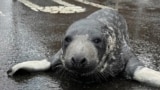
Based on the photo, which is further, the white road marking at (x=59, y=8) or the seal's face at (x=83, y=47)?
the white road marking at (x=59, y=8)

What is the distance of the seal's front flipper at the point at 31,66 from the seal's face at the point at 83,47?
662 mm

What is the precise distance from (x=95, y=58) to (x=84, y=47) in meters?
0.23

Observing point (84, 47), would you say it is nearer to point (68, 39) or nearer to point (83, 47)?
point (83, 47)

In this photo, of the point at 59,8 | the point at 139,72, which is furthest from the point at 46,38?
the point at 59,8

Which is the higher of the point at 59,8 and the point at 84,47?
the point at 59,8

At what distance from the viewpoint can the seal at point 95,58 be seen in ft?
16.4

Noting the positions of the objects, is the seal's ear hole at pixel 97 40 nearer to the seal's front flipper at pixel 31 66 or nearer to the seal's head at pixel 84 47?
the seal's head at pixel 84 47

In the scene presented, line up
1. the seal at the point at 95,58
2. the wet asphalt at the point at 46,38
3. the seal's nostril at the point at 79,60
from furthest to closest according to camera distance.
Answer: the wet asphalt at the point at 46,38 → the seal at the point at 95,58 → the seal's nostril at the point at 79,60

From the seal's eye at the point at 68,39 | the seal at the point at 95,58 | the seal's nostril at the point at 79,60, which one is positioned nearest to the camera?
the seal's nostril at the point at 79,60

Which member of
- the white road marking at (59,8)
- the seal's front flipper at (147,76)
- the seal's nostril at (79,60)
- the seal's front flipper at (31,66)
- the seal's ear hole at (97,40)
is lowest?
the seal's front flipper at (147,76)

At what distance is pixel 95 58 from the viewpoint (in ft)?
17.0

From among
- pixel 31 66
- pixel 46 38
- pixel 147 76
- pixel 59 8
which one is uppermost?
pixel 59 8

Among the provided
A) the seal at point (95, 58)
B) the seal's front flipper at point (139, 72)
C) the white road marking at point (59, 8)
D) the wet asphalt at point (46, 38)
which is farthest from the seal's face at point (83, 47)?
the white road marking at point (59, 8)

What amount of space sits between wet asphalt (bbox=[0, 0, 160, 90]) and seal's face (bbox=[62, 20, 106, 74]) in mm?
455
